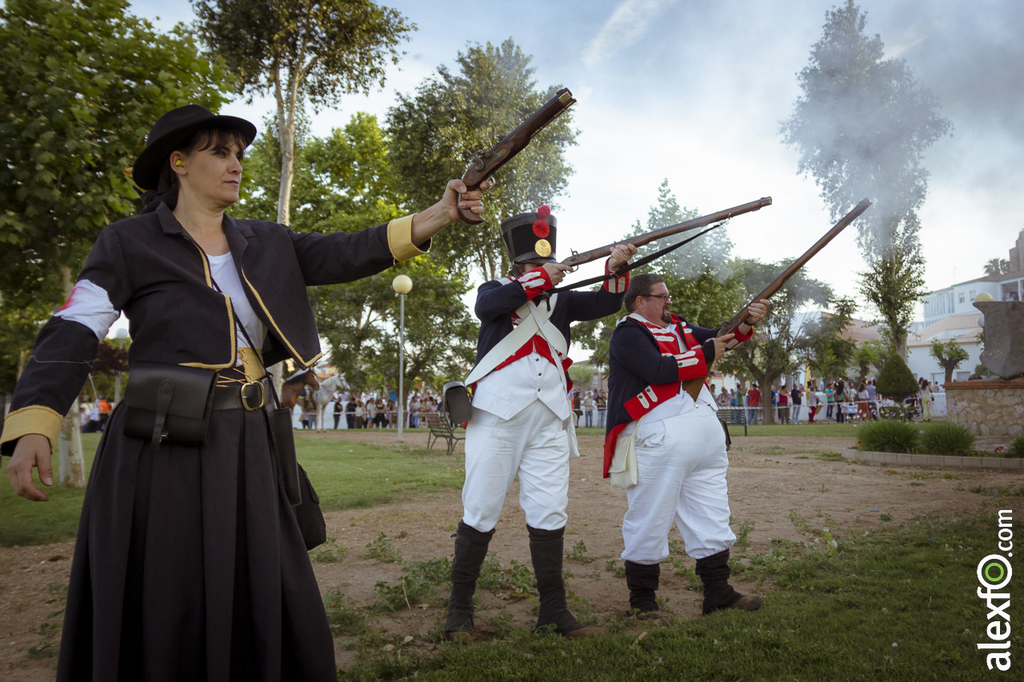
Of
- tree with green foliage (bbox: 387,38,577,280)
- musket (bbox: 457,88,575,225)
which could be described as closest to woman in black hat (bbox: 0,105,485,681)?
musket (bbox: 457,88,575,225)

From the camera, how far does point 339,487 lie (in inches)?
409

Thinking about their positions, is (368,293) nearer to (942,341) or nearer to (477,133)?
(477,133)

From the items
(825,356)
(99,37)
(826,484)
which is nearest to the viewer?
(99,37)

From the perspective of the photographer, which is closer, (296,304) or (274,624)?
(274,624)

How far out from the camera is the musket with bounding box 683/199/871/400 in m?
4.77

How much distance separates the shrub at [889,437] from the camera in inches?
514

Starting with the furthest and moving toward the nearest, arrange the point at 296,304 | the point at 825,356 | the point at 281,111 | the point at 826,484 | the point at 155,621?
the point at 825,356, the point at 281,111, the point at 826,484, the point at 296,304, the point at 155,621

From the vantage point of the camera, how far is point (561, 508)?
4234 mm

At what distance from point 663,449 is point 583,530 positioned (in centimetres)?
287

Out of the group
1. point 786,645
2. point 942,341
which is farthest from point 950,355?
point 786,645

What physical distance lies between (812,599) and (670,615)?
2.96 ft

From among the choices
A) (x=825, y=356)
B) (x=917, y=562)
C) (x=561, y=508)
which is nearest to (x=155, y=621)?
(x=561, y=508)

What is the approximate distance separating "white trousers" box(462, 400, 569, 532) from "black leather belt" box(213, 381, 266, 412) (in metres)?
1.87

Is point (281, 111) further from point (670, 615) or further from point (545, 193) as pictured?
point (670, 615)
